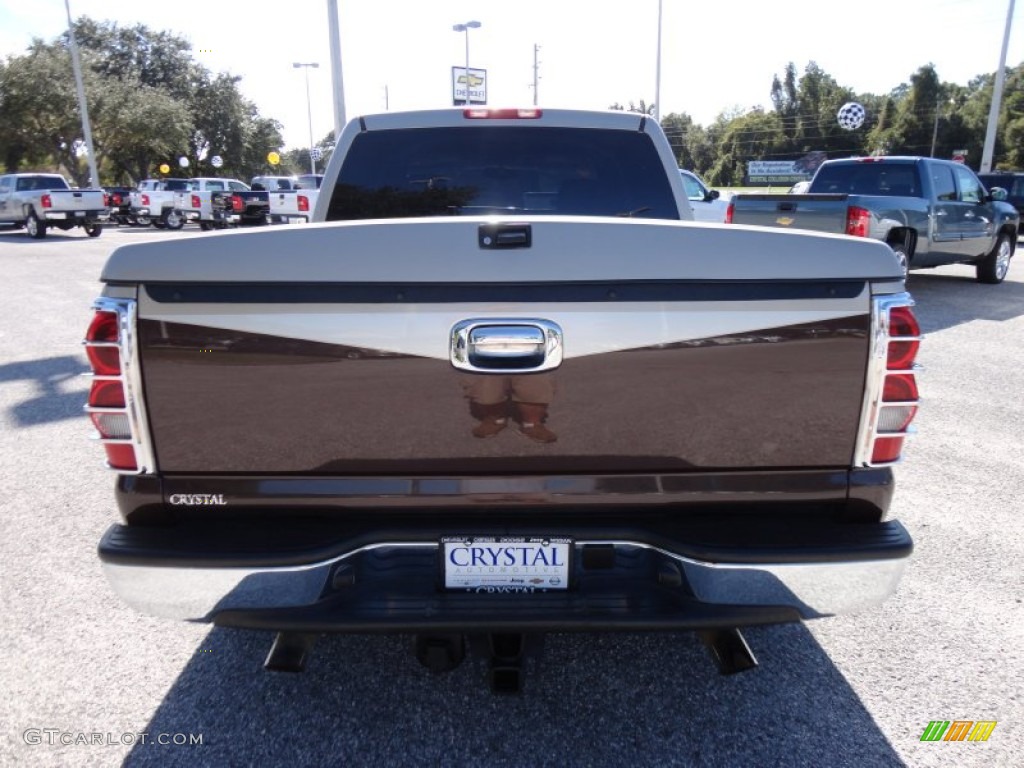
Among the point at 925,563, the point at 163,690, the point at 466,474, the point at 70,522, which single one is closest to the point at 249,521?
the point at 466,474

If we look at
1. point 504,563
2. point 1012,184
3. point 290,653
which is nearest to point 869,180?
point 504,563

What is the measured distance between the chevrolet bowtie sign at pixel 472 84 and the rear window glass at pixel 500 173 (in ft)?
92.9

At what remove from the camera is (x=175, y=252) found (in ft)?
6.49

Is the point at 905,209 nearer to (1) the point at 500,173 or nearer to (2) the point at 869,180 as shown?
(2) the point at 869,180

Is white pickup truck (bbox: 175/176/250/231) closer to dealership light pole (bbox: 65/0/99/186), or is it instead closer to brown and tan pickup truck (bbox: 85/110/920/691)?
dealership light pole (bbox: 65/0/99/186)

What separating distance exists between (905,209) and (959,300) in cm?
189

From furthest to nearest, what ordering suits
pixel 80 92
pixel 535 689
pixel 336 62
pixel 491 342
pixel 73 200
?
pixel 80 92, pixel 73 200, pixel 336 62, pixel 535 689, pixel 491 342

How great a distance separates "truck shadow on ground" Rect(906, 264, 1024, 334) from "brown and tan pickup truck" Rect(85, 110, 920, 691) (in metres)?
7.90

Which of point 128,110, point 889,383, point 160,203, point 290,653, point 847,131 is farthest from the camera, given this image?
point 847,131

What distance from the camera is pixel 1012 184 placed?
71.0 ft

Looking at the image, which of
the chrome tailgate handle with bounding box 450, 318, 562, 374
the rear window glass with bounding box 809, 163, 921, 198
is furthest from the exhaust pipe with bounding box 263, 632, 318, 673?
the rear window glass with bounding box 809, 163, 921, 198

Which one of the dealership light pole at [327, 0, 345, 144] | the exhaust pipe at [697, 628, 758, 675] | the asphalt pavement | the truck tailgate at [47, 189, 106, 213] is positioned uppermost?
the dealership light pole at [327, 0, 345, 144]

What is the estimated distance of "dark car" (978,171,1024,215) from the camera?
845 inches

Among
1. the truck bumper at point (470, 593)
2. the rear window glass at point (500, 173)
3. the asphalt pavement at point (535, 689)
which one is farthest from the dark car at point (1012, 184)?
the truck bumper at point (470, 593)
